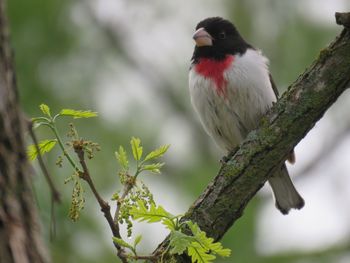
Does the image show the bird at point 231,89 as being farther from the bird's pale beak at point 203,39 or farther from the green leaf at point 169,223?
the green leaf at point 169,223

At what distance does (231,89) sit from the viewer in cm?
536

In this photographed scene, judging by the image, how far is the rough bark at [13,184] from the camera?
2039 millimetres

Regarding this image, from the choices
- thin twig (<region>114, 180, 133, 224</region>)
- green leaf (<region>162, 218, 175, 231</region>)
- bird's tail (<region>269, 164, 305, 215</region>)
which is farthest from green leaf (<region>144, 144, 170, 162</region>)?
bird's tail (<region>269, 164, 305, 215</region>)

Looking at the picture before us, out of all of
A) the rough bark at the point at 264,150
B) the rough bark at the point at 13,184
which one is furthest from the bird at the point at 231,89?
the rough bark at the point at 13,184

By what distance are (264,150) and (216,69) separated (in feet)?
5.81

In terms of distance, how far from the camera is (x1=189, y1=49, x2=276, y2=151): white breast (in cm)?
534

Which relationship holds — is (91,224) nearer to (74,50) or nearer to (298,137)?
(74,50)

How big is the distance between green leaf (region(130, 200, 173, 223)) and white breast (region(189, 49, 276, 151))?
232 cm

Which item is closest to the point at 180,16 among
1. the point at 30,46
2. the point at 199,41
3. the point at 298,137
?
the point at 30,46

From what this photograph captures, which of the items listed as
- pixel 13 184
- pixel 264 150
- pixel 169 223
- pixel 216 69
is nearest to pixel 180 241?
pixel 169 223

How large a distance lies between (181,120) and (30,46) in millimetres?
3544

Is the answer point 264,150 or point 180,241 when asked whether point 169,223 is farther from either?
point 264,150

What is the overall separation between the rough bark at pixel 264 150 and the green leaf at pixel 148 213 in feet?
1.76

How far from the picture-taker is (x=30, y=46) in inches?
344
